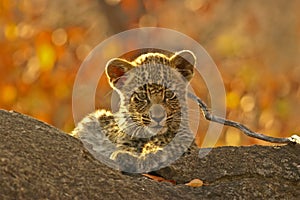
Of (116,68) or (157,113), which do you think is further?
(116,68)

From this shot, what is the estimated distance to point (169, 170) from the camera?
8.59 meters

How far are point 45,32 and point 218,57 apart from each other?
159 inches

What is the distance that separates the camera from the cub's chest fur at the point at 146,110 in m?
8.77

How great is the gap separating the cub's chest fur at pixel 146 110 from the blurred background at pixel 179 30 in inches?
326

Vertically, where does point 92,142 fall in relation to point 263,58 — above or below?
below

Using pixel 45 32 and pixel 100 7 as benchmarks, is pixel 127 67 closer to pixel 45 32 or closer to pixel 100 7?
pixel 100 7

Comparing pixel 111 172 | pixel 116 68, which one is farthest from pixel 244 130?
pixel 111 172

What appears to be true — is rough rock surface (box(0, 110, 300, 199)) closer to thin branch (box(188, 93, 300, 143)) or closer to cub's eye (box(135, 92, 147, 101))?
thin branch (box(188, 93, 300, 143))

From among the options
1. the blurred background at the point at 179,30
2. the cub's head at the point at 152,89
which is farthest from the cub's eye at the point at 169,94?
the blurred background at the point at 179,30

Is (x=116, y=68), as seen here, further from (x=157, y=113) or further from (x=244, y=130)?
(x=244, y=130)

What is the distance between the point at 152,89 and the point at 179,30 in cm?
1365

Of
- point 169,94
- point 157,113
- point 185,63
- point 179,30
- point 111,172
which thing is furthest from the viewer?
point 179,30

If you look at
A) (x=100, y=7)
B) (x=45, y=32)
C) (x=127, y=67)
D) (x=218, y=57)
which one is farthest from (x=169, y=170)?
Answer: (x=218, y=57)

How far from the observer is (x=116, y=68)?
9.34 meters
